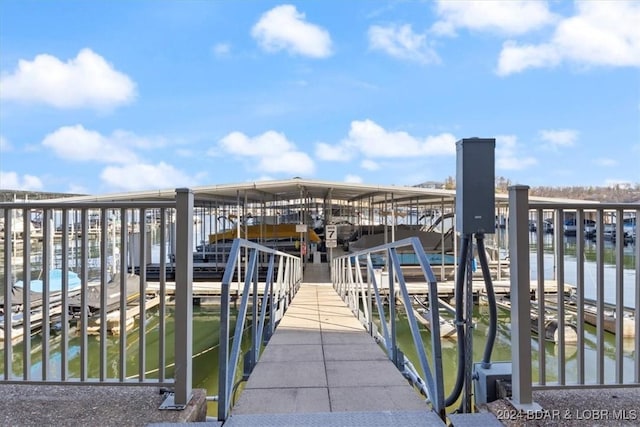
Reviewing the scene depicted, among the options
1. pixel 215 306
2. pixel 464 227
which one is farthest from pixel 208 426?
pixel 215 306

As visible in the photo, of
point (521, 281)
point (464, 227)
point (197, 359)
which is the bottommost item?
point (197, 359)

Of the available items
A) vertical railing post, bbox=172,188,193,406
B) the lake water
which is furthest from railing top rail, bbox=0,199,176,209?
the lake water

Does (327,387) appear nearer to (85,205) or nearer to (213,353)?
(85,205)

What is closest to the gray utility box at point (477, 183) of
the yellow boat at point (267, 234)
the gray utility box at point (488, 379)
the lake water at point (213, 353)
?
the gray utility box at point (488, 379)

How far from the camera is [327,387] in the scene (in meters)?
2.72

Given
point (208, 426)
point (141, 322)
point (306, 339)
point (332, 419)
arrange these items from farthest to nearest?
point (306, 339) → point (141, 322) → point (332, 419) → point (208, 426)

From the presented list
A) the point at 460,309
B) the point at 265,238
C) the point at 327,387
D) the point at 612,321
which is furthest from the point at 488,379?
the point at 265,238

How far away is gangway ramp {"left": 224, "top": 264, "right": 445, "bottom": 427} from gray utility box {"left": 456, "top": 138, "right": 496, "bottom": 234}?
101 centimetres

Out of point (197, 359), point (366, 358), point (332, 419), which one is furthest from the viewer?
point (197, 359)

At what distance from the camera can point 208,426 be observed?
1891 millimetres

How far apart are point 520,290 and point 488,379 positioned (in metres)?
0.54

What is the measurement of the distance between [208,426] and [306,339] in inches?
91.5

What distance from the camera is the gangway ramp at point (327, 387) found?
206cm

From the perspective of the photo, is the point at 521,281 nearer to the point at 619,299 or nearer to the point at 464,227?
the point at 464,227
